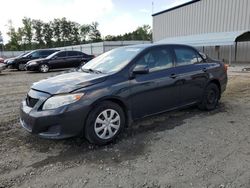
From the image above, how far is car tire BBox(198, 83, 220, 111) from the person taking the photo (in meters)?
5.86

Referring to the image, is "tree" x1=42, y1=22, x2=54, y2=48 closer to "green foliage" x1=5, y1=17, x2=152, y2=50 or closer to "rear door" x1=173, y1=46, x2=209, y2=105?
"green foliage" x1=5, y1=17, x2=152, y2=50

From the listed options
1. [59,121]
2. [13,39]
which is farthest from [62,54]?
[13,39]

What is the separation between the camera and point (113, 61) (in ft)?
15.9

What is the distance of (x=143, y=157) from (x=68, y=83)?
160 centimetres

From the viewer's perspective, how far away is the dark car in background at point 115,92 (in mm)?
3779

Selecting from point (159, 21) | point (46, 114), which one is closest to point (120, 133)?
point (46, 114)

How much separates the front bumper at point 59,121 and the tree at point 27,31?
7020 centimetres

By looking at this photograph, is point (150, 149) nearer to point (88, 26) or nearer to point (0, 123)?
point (0, 123)

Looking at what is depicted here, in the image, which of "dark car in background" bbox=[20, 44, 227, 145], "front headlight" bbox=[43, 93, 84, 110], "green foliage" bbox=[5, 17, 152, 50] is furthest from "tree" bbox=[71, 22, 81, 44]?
"front headlight" bbox=[43, 93, 84, 110]

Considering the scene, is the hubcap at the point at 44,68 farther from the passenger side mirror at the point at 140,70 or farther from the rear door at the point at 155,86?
the passenger side mirror at the point at 140,70

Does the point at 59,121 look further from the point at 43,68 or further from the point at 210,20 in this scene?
the point at 210,20

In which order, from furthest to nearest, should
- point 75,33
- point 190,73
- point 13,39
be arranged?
point 75,33 < point 13,39 < point 190,73

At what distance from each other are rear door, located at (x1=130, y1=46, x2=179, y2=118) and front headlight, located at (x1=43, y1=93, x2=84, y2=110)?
104 centimetres

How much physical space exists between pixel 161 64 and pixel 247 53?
19.1 metres
